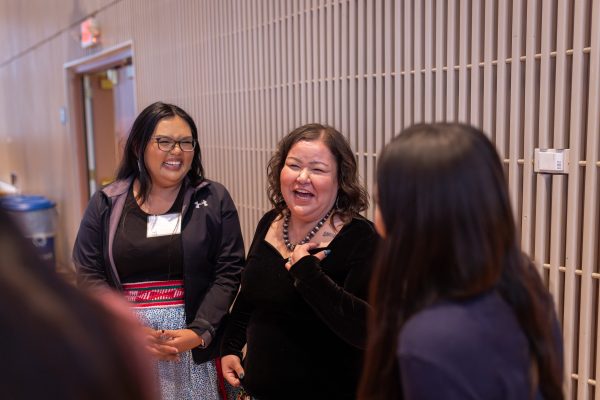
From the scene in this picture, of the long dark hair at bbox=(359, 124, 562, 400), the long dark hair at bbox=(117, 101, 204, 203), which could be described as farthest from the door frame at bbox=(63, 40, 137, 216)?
the long dark hair at bbox=(359, 124, 562, 400)

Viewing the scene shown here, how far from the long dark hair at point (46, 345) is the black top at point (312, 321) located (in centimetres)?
116

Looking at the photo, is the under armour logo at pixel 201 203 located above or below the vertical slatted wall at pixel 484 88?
below

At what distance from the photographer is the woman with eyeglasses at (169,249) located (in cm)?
212

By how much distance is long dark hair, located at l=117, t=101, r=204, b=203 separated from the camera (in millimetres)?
2195

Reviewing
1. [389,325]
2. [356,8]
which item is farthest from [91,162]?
[389,325]

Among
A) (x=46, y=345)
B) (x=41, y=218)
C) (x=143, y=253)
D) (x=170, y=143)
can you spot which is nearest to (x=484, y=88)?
(x=170, y=143)

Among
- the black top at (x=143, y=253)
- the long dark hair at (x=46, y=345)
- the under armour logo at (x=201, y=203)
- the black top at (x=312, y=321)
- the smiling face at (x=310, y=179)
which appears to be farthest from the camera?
the under armour logo at (x=201, y=203)

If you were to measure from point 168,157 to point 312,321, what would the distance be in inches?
34.0

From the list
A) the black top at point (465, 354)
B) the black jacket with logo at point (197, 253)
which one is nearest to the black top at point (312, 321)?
the black jacket with logo at point (197, 253)

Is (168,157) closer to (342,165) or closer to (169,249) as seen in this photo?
(169,249)

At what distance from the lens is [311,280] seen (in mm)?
1660

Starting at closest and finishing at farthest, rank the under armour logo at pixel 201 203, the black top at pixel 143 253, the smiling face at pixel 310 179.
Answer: the smiling face at pixel 310 179, the black top at pixel 143 253, the under armour logo at pixel 201 203

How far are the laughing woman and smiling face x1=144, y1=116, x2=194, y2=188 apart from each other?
445 millimetres

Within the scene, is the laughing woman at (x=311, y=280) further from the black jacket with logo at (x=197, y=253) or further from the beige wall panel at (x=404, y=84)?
the beige wall panel at (x=404, y=84)
